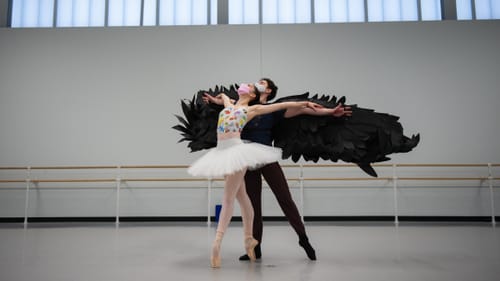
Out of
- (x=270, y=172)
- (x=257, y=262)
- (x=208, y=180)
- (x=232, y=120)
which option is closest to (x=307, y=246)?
(x=257, y=262)

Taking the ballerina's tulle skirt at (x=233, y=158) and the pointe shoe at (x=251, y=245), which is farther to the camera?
the pointe shoe at (x=251, y=245)

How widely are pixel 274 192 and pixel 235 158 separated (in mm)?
500

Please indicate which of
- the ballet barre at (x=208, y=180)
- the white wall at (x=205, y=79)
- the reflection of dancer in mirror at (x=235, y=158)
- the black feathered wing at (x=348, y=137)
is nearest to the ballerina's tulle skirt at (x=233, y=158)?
the reflection of dancer in mirror at (x=235, y=158)

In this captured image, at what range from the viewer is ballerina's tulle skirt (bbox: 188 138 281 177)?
2.18 m

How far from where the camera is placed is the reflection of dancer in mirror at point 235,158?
2.21m

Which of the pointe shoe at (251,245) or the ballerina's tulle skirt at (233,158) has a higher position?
the ballerina's tulle skirt at (233,158)

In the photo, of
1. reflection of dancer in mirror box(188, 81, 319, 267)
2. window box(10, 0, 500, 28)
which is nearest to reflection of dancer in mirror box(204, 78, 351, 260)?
reflection of dancer in mirror box(188, 81, 319, 267)

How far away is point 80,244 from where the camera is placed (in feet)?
10.9

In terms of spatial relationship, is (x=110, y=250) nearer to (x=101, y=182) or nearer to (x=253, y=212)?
(x=253, y=212)

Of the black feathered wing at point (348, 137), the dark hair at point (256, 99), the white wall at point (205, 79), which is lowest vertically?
the black feathered wing at point (348, 137)

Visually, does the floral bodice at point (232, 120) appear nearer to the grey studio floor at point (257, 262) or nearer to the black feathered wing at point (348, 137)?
the black feathered wing at point (348, 137)

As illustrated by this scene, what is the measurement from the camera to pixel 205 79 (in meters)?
6.13

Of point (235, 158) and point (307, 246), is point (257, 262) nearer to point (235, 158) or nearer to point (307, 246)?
point (307, 246)

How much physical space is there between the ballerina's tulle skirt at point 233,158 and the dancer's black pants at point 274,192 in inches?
8.7
